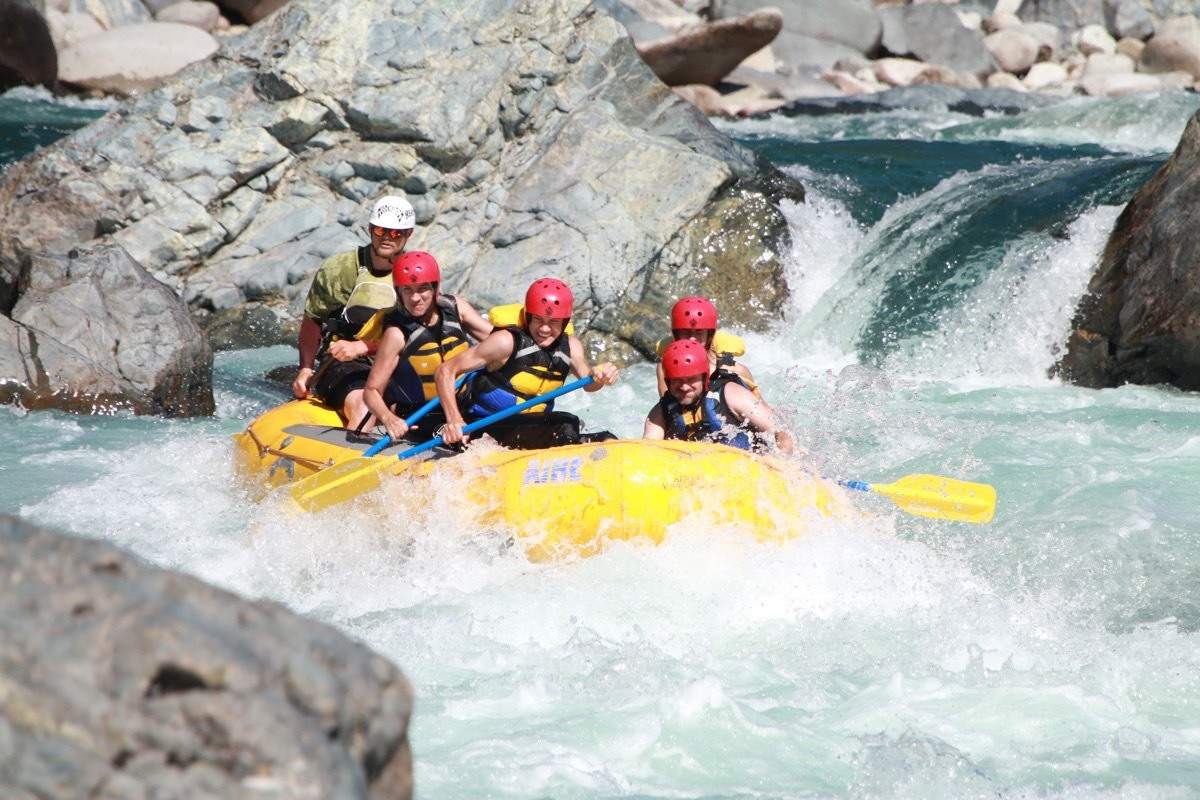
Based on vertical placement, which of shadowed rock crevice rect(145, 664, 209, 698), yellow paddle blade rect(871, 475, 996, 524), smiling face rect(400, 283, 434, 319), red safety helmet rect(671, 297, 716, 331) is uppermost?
shadowed rock crevice rect(145, 664, 209, 698)

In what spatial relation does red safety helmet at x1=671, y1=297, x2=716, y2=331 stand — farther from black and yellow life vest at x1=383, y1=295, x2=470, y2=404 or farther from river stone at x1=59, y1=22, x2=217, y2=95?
river stone at x1=59, y1=22, x2=217, y2=95

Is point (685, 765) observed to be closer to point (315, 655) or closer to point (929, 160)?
point (315, 655)

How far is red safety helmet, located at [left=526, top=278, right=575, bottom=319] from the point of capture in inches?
204

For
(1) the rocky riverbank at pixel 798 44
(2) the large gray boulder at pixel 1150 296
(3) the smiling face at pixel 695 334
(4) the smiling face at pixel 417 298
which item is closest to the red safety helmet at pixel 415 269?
(4) the smiling face at pixel 417 298

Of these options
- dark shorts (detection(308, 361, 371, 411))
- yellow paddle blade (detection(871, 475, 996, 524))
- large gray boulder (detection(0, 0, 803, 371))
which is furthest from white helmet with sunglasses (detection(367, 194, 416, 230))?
yellow paddle blade (detection(871, 475, 996, 524))

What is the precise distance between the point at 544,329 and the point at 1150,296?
14.6 ft

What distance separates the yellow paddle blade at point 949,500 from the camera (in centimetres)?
497

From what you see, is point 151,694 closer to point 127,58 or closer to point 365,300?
point 365,300

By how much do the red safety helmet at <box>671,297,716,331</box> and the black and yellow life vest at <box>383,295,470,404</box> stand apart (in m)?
1.05

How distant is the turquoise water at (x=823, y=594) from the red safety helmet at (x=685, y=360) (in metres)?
0.75

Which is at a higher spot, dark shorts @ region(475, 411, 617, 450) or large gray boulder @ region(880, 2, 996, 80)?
large gray boulder @ region(880, 2, 996, 80)

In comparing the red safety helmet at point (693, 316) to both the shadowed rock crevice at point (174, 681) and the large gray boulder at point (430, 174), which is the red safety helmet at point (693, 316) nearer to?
the large gray boulder at point (430, 174)

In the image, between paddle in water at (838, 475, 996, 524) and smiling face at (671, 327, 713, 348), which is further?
smiling face at (671, 327, 713, 348)

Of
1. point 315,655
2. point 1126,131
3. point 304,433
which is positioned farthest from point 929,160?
point 315,655
